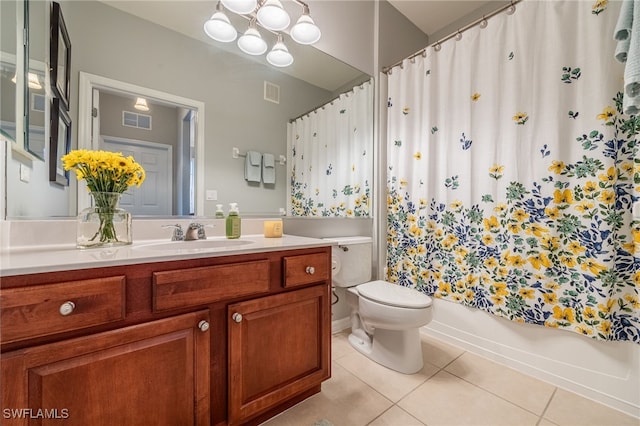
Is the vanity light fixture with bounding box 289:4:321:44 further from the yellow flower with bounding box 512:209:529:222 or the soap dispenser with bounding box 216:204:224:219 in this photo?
the yellow flower with bounding box 512:209:529:222

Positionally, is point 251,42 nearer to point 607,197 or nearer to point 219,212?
point 219,212

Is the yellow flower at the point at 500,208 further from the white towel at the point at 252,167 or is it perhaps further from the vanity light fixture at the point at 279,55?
the vanity light fixture at the point at 279,55

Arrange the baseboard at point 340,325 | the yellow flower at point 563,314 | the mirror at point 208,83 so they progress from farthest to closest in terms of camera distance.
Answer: the baseboard at point 340,325, the yellow flower at point 563,314, the mirror at point 208,83

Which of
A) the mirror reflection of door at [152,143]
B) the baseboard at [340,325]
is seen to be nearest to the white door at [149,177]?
the mirror reflection of door at [152,143]

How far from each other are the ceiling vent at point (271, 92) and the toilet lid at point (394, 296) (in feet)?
4.43

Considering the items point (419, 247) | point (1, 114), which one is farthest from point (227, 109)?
point (419, 247)

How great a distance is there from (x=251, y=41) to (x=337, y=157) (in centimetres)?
96

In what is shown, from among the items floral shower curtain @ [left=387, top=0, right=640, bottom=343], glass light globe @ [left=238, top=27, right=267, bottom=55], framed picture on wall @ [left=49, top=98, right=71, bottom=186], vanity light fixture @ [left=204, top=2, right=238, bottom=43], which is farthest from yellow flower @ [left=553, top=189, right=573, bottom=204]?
framed picture on wall @ [left=49, top=98, right=71, bottom=186]

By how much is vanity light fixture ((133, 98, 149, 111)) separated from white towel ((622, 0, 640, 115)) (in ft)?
6.84

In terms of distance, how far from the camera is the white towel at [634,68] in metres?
1.00

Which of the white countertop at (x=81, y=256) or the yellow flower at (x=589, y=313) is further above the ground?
the white countertop at (x=81, y=256)

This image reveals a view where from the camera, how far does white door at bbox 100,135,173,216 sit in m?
1.15

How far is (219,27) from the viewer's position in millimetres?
1396

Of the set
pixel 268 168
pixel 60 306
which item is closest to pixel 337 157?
pixel 268 168
